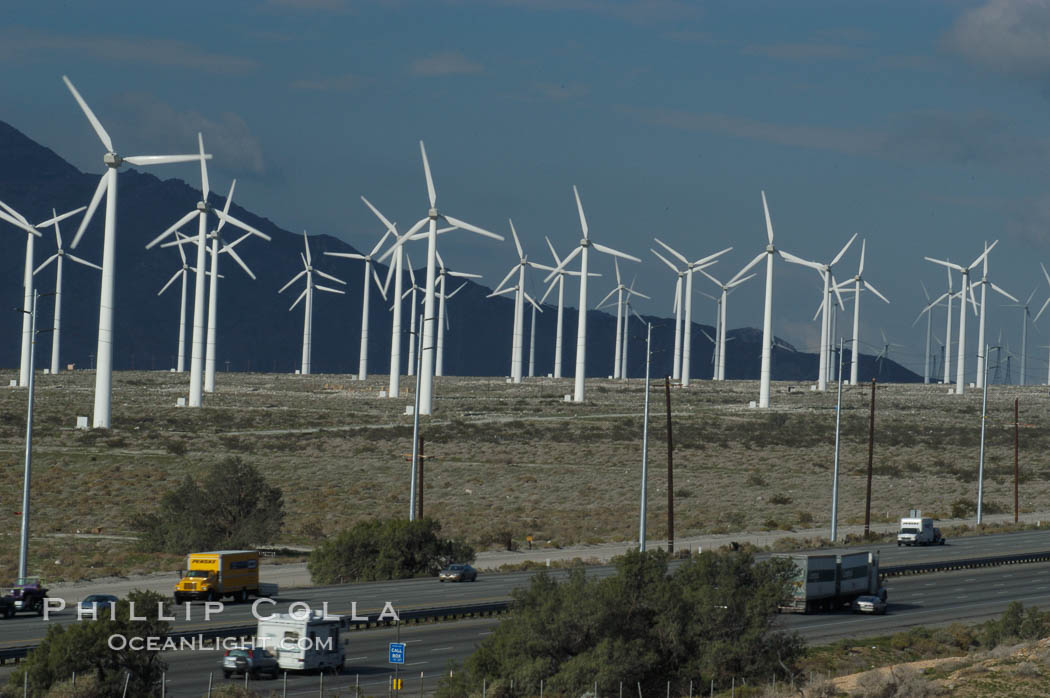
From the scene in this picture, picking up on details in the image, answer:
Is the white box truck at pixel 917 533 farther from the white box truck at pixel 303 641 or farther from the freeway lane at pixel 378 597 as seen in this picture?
the white box truck at pixel 303 641

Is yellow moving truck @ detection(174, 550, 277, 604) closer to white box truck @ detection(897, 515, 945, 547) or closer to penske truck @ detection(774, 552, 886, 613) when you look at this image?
penske truck @ detection(774, 552, 886, 613)

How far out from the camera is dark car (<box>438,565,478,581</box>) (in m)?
55.7

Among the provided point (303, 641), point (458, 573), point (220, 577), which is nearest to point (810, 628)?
point (458, 573)

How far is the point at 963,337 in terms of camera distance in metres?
194

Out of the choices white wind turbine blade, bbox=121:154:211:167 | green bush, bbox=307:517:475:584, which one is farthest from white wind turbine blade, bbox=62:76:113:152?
green bush, bbox=307:517:475:584

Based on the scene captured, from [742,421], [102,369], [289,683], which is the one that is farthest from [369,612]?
[742,421]

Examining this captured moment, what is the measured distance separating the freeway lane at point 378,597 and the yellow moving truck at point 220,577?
0.70 meters

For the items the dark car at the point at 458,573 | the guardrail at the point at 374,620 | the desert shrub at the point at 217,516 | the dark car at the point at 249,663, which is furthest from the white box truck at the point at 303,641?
the desert shrub at the point at 217,516

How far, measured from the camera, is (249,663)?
33.4 metres

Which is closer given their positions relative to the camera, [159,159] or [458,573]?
[458,573]

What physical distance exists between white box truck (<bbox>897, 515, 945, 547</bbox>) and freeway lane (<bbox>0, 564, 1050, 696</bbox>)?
27.4ft

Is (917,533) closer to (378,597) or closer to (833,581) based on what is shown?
(833,581)

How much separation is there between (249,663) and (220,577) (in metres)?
15.1

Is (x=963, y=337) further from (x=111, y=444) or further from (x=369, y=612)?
(x=369, y=612)
